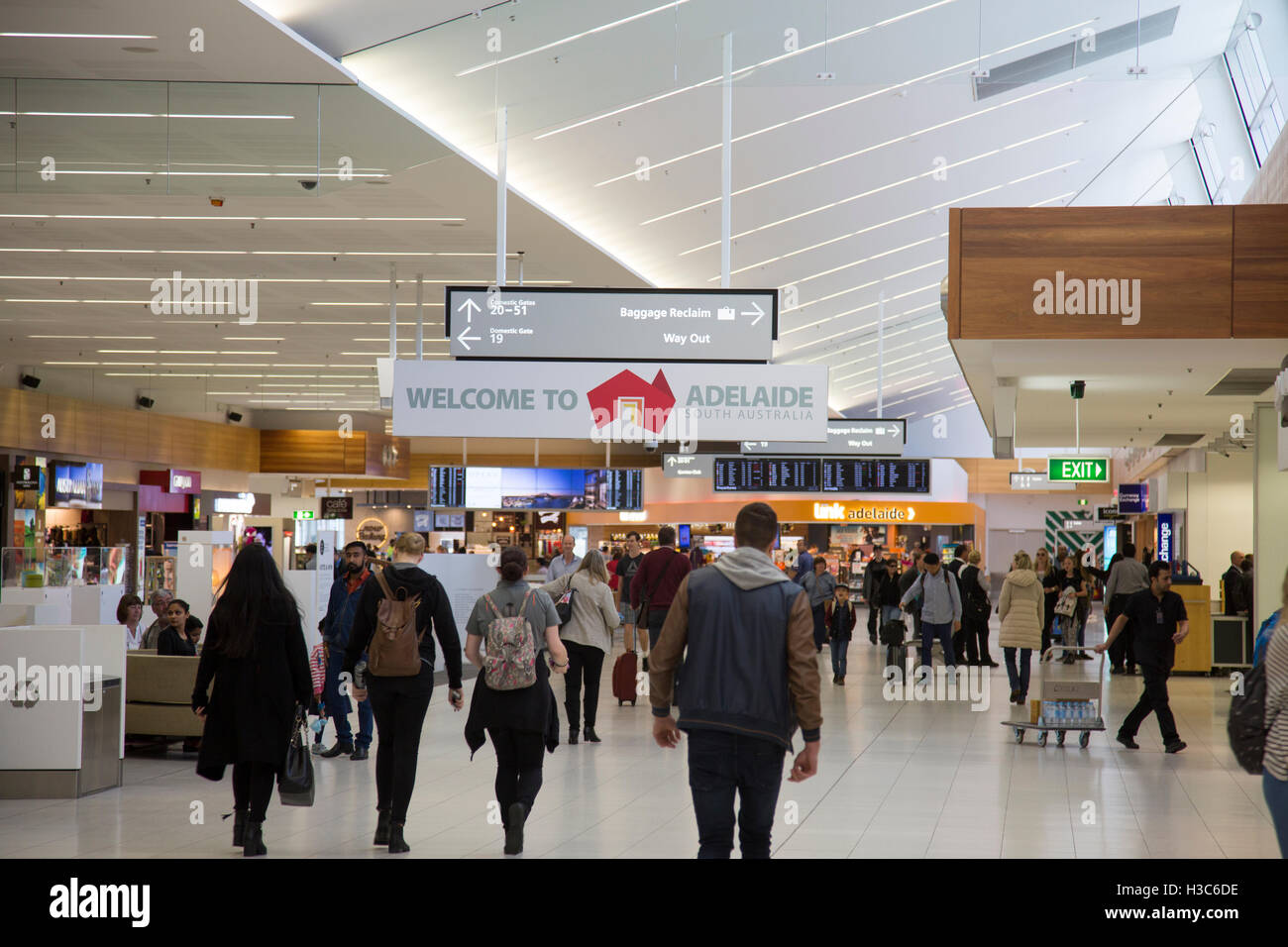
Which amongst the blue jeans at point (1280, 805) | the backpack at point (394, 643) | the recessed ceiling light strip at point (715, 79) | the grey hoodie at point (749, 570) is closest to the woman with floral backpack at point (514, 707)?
the backpack at point (394, 643)

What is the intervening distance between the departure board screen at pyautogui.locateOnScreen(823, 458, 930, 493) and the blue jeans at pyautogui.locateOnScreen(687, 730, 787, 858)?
17231 millimetres

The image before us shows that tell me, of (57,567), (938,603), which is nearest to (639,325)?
(938,603)

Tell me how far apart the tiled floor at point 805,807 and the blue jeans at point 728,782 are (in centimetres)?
179

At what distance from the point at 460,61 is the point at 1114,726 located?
792 centimetres

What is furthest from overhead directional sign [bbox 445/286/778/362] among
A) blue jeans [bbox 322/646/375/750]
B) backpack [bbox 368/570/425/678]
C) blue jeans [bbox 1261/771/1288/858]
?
blue jeans [bbox 1261/771/1288/858]

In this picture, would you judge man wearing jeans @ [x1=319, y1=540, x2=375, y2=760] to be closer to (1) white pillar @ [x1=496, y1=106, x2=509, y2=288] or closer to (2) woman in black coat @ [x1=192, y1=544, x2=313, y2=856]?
(1) white pillar @ [x1=496, y1=106, x2=509, y2=288]

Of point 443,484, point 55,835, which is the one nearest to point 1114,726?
point 55,835

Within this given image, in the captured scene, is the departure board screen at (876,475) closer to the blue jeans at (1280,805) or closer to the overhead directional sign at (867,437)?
the overhead directional sign at (867,437)

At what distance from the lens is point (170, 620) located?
31.3ft

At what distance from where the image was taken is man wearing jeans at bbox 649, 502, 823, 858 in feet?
14.4

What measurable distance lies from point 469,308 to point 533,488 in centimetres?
1397

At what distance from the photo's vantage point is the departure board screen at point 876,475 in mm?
21516
